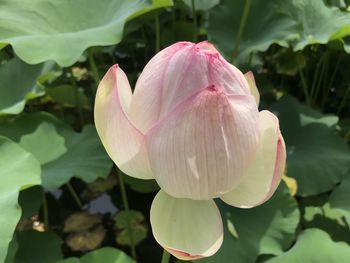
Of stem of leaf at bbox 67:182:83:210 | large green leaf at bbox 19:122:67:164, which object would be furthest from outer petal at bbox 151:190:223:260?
stem of leaf at bbox 67:182:83:210

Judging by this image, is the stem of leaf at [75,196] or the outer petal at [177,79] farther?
the stem of leaf at [75,196]

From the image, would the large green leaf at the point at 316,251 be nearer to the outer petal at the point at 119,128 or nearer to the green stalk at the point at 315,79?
the outer petal at the point at 119,128

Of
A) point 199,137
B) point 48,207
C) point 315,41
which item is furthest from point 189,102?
point 48,207

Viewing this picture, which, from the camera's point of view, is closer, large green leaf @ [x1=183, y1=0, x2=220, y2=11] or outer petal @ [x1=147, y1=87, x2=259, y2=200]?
outer petal @ [x1=147, y1=87, x2=259, y2=200]

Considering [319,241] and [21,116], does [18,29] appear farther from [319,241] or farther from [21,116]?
[319,241]

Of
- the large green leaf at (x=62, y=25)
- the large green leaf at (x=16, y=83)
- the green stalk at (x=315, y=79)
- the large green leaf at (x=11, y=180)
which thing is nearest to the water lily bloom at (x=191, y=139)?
the large green leaf at (x=11, y=180)

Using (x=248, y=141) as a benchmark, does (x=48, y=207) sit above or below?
below

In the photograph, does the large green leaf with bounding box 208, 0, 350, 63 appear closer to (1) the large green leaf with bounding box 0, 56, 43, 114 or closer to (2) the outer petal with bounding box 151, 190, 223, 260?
(1) the large green leaf with bounding box 0, 56, 43, 114

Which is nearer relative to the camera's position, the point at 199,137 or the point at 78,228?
the point at 199,137
